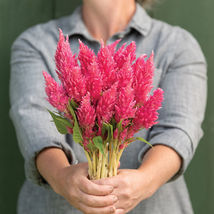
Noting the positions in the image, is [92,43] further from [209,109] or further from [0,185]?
[0,185]

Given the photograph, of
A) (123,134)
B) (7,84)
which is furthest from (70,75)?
(7,84)

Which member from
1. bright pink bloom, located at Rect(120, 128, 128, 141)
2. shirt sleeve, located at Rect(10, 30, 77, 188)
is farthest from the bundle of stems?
shirt sleeve, located at Rect(10, 30, 77, 188)

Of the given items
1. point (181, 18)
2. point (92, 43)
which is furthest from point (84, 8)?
point (181, 18)

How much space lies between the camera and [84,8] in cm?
120

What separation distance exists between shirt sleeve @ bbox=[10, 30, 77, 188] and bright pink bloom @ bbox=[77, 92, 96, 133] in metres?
0.31

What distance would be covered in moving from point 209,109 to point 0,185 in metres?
0.76

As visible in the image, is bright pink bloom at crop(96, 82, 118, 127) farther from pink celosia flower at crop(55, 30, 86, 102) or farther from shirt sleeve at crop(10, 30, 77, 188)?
shirt sleeve at crop(10, 30, 77, 188)

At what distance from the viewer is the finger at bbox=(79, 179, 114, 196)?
2.33 feet

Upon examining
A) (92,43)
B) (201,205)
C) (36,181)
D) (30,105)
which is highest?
(92,43)

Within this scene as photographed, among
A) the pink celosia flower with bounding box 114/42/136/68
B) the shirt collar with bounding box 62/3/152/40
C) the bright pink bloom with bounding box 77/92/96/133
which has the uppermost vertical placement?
the pink celosia flower with bounding box 114/42/136/68

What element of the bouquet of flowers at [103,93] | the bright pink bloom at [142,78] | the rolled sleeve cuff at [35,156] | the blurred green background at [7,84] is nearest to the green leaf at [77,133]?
the bouquet of flowers at [103,93]

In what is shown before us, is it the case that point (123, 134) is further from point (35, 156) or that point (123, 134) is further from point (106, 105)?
point (35, 156)

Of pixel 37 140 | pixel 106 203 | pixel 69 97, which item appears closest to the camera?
pixel 69 97

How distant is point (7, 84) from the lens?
4.38 ft
